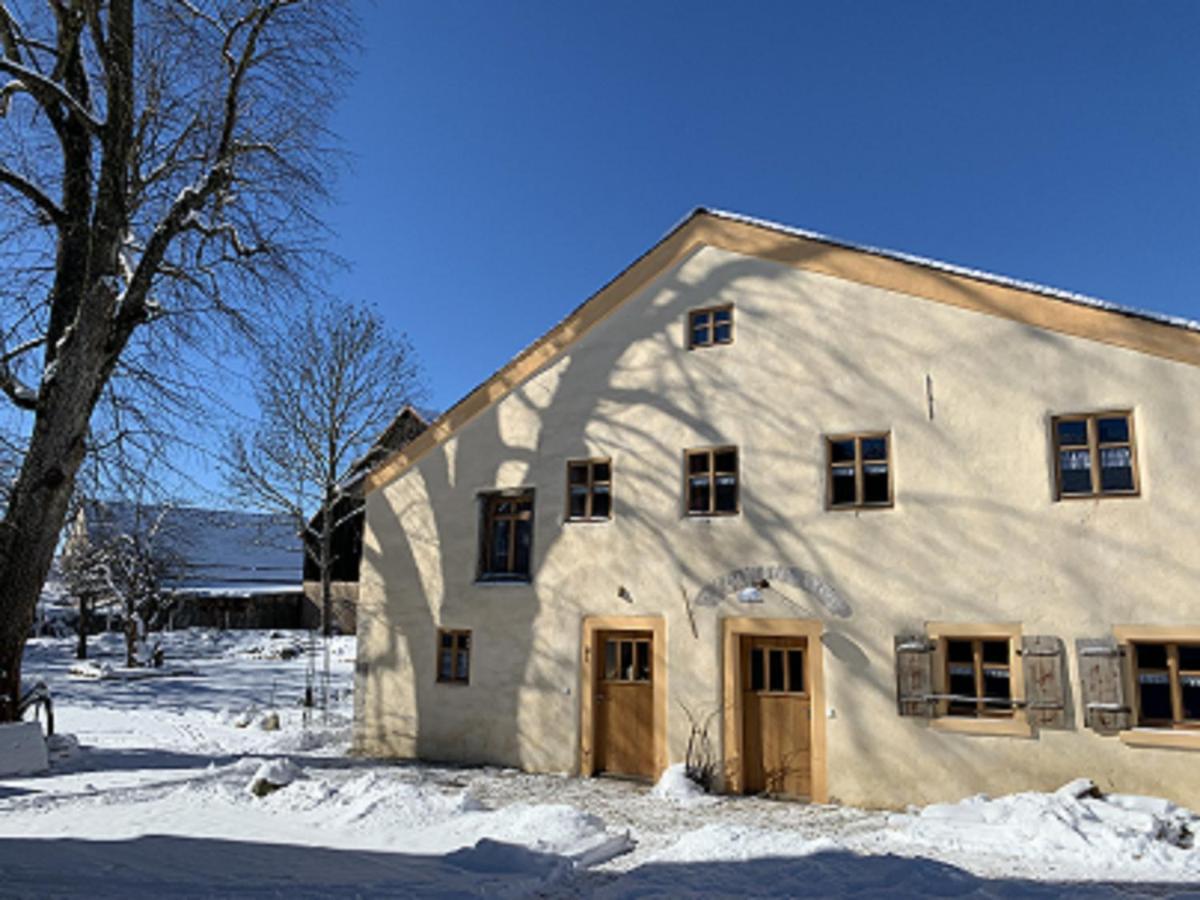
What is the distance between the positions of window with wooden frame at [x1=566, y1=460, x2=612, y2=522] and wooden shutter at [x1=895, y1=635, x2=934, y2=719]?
4.54 meters

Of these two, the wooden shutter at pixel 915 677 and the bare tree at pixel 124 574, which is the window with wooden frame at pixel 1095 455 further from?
the bare tree at pixel 124 574

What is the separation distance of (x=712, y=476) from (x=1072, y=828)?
18.9ft

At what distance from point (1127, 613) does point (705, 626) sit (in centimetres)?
490

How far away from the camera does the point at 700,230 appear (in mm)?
11898

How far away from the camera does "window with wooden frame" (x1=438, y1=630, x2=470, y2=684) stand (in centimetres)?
1265

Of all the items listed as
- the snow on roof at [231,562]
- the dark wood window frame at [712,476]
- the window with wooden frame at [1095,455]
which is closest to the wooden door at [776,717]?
the dark wood window frame at [712,476]

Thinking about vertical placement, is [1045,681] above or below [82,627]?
above

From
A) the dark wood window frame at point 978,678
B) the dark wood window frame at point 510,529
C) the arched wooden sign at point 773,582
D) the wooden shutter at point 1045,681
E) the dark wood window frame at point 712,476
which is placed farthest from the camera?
the dark wood window frame at point 510,529

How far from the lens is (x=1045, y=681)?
8828 millimetres

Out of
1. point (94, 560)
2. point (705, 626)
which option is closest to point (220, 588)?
point (94, 560)

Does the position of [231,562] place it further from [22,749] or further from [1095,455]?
[1095,455]

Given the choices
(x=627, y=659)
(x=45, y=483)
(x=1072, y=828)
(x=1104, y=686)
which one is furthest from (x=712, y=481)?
(x=45, y=483)

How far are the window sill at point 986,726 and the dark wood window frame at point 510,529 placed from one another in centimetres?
611

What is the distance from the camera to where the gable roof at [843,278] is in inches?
354
